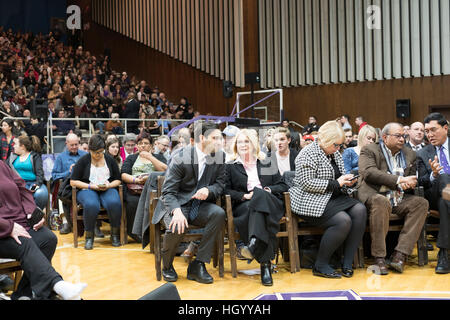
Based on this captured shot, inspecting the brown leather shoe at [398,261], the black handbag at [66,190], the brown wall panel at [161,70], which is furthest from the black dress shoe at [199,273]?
the brown wall panel at [161,70]

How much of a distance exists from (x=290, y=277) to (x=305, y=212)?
1.71 feet

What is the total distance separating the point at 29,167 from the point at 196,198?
108 inches

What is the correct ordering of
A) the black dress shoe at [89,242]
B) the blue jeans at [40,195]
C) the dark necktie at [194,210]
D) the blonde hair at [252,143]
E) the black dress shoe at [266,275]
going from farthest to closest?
1. the blue jeans at [40,195]
2. the black dress shoe at [89,242]
3. the blonde hair at [252,143]
4. the dark necktie at [194,210]
5. the black dress shoe at [266,275]

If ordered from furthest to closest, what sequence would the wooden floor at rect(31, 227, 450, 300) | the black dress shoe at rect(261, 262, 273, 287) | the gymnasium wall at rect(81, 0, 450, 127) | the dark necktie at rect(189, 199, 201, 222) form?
the gymnasium wall at rect(81, 0, 450, 127) < the dark necktie at rect(189, 199, 201, 222) < the black dress shoe at rect(261, 262, 273, 287) < the wooden floor at rect(31, 227, 450, 300)

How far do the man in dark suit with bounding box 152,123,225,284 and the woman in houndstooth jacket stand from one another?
672 millimetres

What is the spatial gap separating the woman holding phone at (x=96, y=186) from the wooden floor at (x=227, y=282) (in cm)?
62

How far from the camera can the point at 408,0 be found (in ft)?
33.8

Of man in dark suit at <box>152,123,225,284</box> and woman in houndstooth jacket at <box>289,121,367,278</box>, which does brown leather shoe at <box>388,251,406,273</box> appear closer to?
woman in houndstooth jacket at <box>289,121,367,278</box>

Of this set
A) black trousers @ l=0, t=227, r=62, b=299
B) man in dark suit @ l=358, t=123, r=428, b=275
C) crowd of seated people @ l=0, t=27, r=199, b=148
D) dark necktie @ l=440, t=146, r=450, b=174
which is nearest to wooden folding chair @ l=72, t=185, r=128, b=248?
black trousers @ l=0, t=227, r=62, b=299

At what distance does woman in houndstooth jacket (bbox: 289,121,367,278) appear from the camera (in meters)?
3.88

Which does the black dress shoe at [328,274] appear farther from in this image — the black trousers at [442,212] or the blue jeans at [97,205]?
the blue jeans at [97,205]

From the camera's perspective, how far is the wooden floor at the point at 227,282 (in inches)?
134

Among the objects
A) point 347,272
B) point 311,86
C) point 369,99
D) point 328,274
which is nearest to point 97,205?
point 328,274
